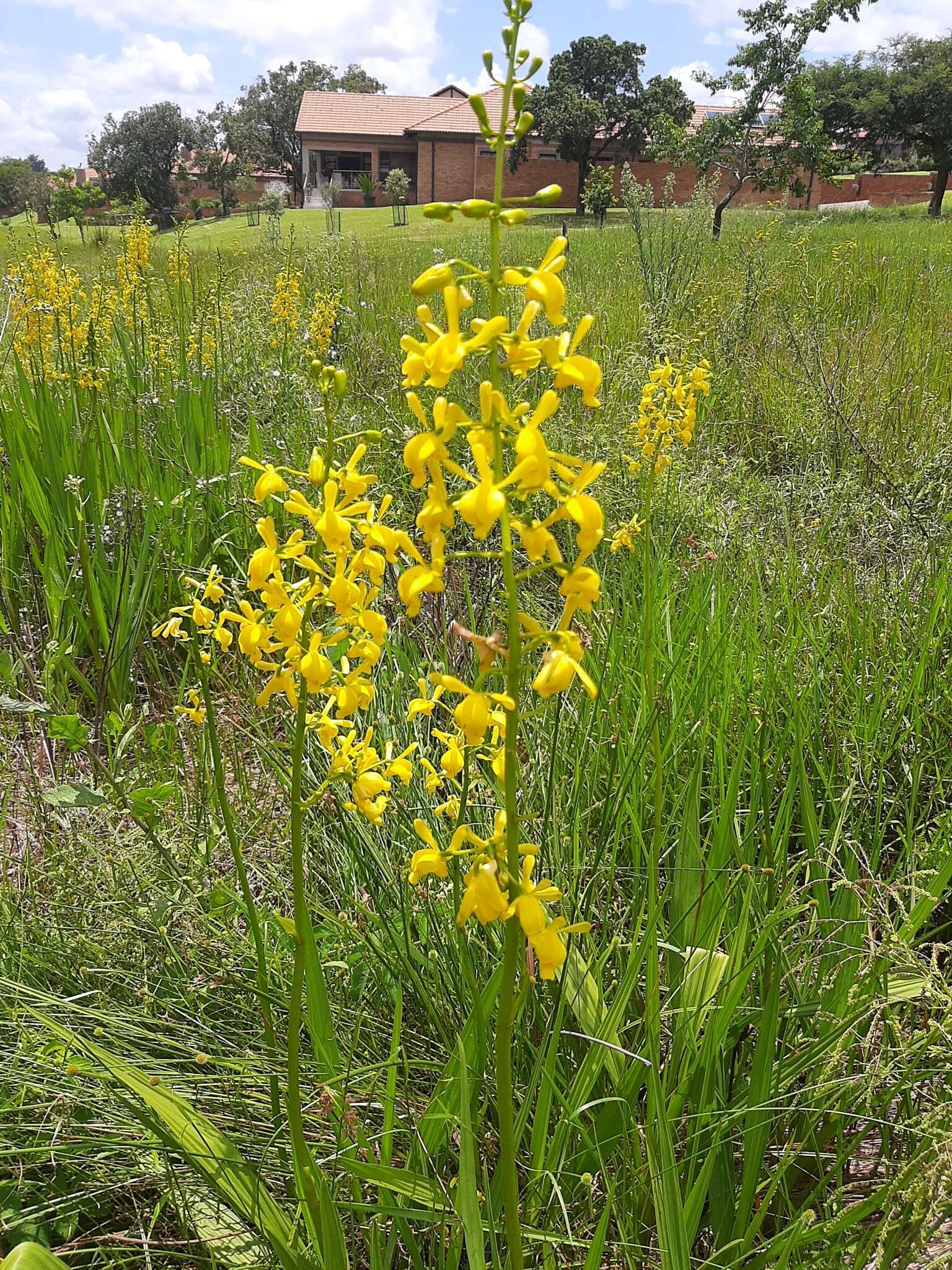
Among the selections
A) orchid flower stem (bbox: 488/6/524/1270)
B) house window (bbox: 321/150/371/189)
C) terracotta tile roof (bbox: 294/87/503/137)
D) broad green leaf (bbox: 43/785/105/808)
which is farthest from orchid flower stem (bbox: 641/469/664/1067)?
house window (bbox: 321/150/371/189)

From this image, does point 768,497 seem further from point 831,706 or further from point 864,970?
point 864,970

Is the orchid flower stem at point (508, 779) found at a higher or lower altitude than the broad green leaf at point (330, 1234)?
higher

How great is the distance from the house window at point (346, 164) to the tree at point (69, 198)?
1897 inches

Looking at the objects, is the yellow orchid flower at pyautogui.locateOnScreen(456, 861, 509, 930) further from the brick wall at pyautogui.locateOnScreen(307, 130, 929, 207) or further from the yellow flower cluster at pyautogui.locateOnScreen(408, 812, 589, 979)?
the brick wall at pyautogui.locateOnScreen(307, 130, 929, 207)

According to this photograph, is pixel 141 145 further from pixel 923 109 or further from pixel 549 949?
pixel 549 949

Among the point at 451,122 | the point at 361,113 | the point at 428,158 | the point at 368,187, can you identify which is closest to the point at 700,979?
the point at 368,187

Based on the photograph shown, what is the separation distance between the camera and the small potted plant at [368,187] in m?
38.8

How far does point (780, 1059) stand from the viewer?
130cm

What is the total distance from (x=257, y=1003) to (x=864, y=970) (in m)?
1.06

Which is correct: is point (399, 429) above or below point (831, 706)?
above

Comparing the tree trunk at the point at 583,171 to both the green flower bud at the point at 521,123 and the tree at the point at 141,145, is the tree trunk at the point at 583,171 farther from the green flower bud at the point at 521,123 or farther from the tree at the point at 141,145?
the green flower bud at the point at 521,123

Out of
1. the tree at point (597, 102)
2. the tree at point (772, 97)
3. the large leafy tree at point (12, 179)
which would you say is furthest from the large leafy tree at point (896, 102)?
the large leafy tree at point (12, 179)

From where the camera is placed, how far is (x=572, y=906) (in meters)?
1.53

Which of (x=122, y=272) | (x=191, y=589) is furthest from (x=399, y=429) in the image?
(x=122, y=272)
